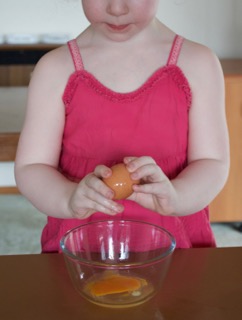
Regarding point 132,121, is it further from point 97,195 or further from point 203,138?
point 97,195

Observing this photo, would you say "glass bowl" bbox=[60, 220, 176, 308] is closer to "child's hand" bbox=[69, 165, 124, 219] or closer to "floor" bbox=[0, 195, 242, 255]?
"child's hand" bbox=[69, 165, 124, 219]

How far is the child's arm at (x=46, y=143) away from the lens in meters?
0.78

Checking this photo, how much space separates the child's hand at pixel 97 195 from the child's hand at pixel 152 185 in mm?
30

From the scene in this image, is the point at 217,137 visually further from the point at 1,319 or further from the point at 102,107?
the point at 1,319

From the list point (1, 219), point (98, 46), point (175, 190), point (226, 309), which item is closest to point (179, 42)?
point (98, 46)

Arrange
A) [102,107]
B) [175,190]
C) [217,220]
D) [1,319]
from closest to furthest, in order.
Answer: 1. [1,319]
2. [175,190]
3. [102,107]
4. [217,220]

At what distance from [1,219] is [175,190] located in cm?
186

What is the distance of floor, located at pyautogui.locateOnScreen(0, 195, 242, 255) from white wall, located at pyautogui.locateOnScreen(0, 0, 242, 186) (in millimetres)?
914

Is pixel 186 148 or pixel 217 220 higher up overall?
pixel 186 148

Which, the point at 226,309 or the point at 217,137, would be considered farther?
the point at 217,137

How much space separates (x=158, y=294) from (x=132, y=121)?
1.07 ft

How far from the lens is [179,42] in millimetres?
885

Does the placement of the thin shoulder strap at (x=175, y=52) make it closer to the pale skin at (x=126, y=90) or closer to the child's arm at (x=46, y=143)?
the pale skin at (x=126, y=90)

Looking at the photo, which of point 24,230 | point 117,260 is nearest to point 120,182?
point 117,260
